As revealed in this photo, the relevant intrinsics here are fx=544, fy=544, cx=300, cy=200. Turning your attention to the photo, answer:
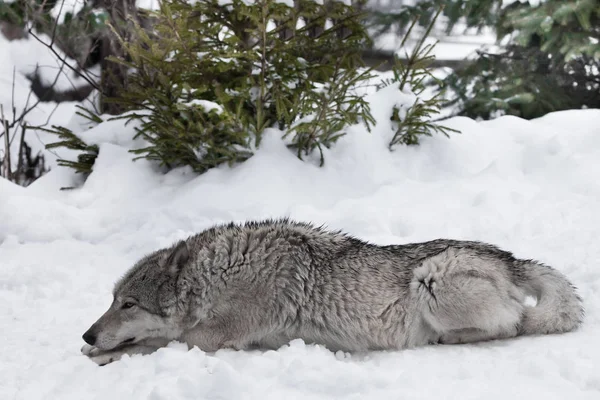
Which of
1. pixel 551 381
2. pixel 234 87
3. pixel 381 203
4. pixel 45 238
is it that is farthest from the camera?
pixel 234 87

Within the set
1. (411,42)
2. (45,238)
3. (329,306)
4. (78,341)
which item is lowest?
(45,238)

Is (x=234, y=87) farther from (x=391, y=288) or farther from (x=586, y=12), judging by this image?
(x=586, y=12)

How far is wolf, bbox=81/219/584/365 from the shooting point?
390 cm

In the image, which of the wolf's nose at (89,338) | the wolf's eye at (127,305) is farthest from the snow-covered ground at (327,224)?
the wolf's eye at (127,305)

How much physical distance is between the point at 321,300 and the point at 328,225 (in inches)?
119

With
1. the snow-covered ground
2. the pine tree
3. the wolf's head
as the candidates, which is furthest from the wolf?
the pine tree

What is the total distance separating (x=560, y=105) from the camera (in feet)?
38.3

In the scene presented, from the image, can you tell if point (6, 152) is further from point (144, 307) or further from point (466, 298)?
point (466, 298)

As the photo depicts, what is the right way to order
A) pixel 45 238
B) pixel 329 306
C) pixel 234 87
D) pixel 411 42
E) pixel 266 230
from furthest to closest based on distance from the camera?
pixel 411 42
pixel 234 87
pixel 45 238
pixel 266 230
pixel 329 306

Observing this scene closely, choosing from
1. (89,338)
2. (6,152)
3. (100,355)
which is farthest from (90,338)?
(6,152)

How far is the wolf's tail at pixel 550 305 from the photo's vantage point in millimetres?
4062

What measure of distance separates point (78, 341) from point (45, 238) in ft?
11.3

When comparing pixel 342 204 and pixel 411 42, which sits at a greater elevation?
pixel 411 42

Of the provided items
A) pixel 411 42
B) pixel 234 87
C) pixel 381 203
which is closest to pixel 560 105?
pixel 411 42
